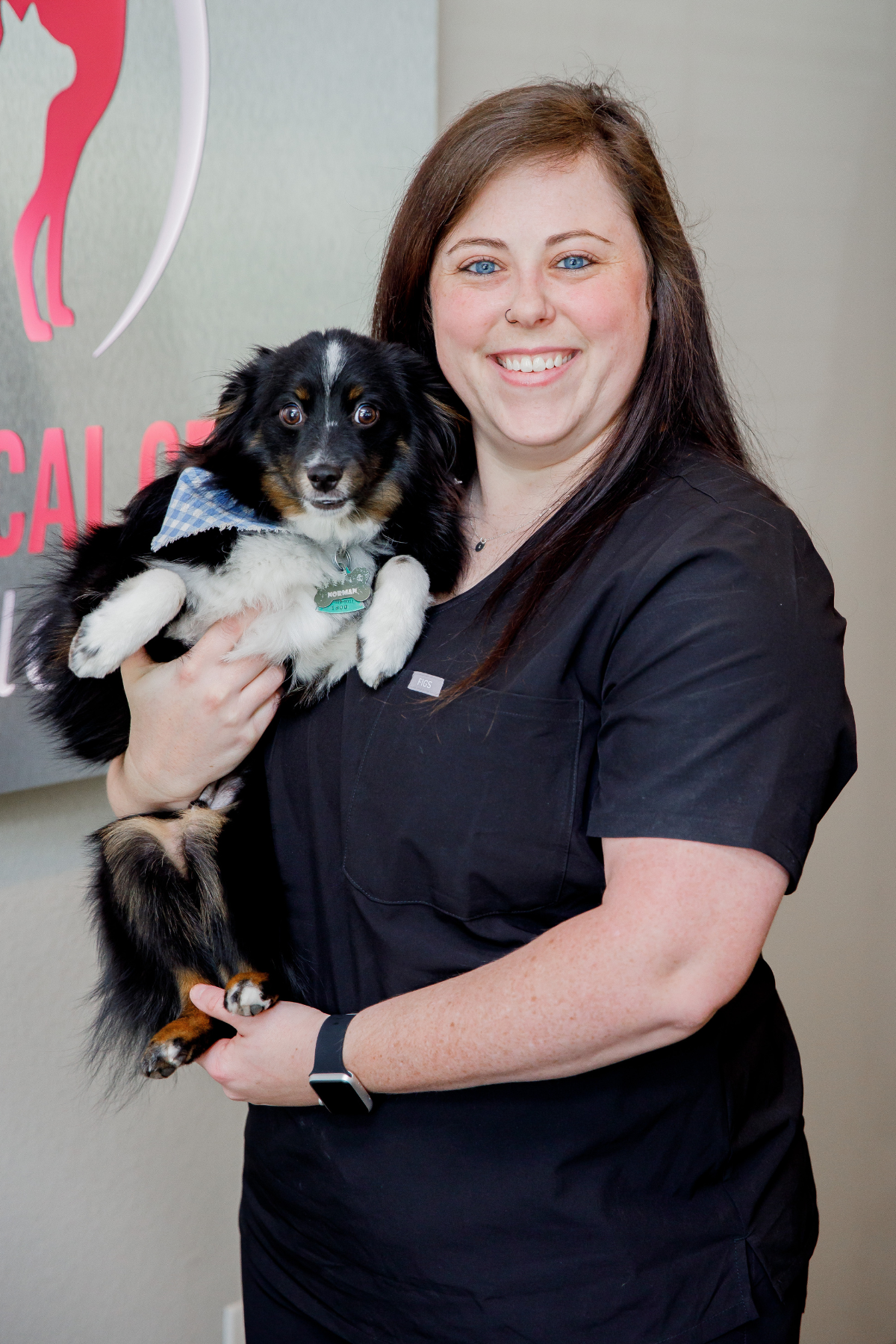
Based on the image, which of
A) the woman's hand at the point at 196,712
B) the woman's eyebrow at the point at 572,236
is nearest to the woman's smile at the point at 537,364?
the woman's eyebrow at the point at 572,236

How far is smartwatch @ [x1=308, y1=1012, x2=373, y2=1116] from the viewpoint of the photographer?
1111 mm

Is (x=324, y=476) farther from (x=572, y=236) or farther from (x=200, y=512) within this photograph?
(x=572, y=236)

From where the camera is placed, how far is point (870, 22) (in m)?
2.63

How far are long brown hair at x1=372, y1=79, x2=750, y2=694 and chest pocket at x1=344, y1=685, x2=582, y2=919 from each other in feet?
0.24

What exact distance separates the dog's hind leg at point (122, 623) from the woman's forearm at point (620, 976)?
0.66 metres

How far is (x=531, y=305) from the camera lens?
47.1 inches

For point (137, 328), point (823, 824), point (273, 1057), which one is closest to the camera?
point (273, 1057)

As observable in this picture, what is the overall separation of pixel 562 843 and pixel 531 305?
0.57 m

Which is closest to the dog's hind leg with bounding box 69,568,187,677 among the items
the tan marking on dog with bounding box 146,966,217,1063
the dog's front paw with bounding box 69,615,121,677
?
the dog's front paw with bounding box 69,615,121,677

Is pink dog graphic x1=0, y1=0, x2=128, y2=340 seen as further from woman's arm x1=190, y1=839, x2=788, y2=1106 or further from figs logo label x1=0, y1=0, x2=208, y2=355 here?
woman's arm x1=190, y1=839, x2=788, y2=1106

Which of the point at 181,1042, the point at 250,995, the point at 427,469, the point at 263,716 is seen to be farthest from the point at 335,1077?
the point at 427,469

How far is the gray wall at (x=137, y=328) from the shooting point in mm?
1687

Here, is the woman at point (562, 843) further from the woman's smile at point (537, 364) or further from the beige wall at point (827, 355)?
the beige wall at point (827, 355)

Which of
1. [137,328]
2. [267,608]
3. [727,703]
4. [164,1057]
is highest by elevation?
[137,328]
